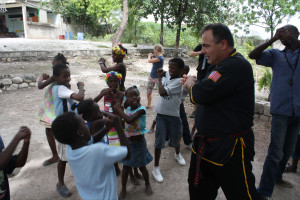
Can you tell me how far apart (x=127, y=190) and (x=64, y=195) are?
753 mm

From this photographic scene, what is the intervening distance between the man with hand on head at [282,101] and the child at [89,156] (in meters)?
1.86

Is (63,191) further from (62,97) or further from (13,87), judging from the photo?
(13,87)

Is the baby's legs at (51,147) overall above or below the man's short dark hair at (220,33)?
below

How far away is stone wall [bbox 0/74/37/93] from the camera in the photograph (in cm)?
718

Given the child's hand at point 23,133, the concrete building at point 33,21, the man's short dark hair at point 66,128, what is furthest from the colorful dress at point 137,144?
the concrete building at point 33,21

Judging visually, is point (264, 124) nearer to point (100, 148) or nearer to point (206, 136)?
point (206, 136)

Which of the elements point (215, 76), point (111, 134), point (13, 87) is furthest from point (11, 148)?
point (13, 87)

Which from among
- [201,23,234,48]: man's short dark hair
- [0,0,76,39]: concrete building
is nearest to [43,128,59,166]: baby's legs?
[201,23,234,48]: man's short dark hair

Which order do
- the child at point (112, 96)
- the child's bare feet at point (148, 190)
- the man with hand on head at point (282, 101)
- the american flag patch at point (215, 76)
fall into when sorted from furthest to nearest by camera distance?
the child at point (112, 96) → the child's bare feet at point (148, 190) → the man with hand on head at point (282, 101) → the american flag patch at point (215, 76)

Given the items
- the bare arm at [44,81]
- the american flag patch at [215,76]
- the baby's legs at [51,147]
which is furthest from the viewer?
the baby's legs at [51,147]

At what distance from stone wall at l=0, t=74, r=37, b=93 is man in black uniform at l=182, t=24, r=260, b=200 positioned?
7188 mm

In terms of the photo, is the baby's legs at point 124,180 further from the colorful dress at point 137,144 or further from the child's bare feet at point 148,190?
the child's bare feet at point 148,190

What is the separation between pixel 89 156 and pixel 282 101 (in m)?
2.21

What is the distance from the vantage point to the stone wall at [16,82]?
7184 mm
